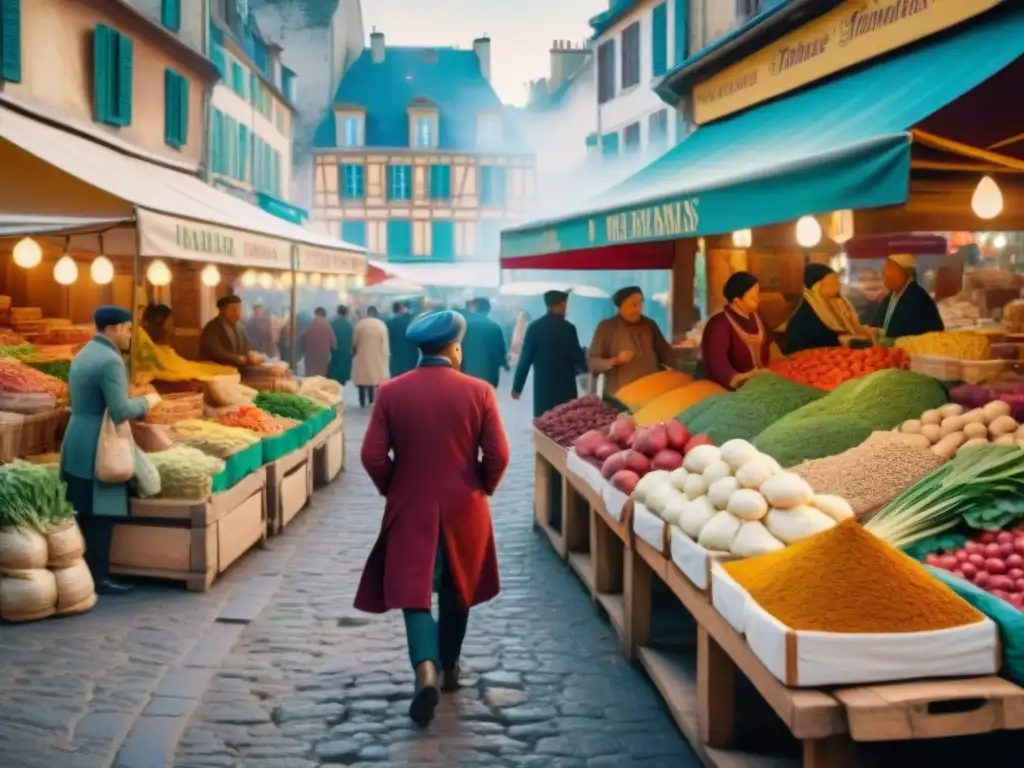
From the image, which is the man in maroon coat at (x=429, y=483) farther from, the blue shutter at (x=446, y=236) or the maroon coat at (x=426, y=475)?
the blue shutter at (x=446, y=236)

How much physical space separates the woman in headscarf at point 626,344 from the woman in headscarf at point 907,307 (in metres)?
2.11

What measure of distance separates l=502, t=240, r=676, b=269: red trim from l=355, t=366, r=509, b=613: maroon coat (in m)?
6.38

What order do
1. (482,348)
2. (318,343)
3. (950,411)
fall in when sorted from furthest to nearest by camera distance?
(318,343) < (482,348) < (950,411)

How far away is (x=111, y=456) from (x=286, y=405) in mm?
4073

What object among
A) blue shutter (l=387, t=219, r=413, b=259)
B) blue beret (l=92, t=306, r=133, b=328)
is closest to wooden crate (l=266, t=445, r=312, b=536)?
blue beret (l=92, t=306, r=133, b=328)

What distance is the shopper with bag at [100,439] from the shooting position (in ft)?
26.0

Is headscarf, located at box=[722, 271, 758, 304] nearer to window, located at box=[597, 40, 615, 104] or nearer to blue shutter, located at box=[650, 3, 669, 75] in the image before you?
blue shutter, located at box=[650, 3, 669, 75]

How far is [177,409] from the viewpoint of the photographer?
1036 centimetres

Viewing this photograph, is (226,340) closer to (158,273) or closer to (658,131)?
(158,273)

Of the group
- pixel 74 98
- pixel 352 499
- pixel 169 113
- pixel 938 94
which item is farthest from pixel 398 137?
pixel 938 94

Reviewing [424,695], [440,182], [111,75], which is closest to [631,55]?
[111,75]

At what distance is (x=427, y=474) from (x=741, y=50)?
6.63 metres

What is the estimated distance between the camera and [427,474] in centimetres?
584

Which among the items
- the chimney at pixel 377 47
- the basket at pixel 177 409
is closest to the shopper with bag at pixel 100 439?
the basket at pixel 177 409
